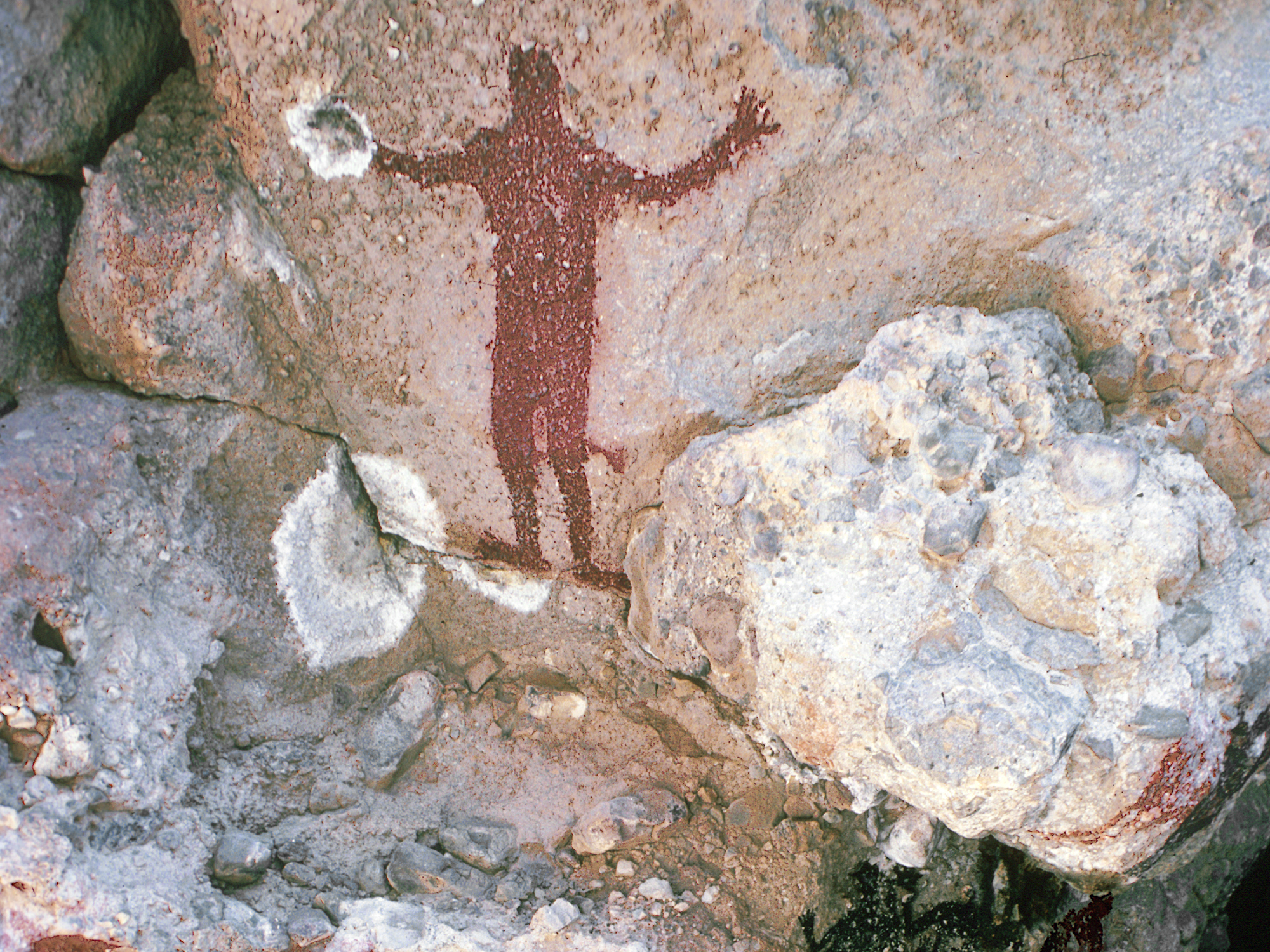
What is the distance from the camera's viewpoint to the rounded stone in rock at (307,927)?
123cm

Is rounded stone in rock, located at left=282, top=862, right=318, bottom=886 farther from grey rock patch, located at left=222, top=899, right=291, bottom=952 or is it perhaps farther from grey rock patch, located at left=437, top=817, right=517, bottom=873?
grey rock patch, located at left=437, top=817, right=517, bottom=873

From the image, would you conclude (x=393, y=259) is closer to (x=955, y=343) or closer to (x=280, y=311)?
(x=280, y=311)

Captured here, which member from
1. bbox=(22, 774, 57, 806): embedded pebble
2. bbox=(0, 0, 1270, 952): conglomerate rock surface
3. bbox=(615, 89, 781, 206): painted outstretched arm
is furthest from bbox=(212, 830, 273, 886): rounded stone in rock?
bbox=(615, 89, 781, 206): painted outstretched arm

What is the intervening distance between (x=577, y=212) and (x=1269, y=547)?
1.09m

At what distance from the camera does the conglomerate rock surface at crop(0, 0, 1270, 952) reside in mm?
1077

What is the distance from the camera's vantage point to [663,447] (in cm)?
135

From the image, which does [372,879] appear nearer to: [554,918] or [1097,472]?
[554,918]

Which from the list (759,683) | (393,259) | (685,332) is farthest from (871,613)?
(393,259)

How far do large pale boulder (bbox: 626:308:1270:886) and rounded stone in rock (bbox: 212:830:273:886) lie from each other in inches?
34.8

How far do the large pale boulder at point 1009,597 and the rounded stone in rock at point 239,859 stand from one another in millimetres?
885

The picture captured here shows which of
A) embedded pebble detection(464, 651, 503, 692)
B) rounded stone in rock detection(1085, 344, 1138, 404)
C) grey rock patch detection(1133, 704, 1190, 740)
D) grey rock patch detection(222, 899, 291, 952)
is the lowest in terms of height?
grey rock patch detection(222, 899, 291, 952)

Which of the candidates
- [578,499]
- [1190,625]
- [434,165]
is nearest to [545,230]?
[434,165]

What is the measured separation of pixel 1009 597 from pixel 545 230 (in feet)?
2.81

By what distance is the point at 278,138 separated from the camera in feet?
4.00
